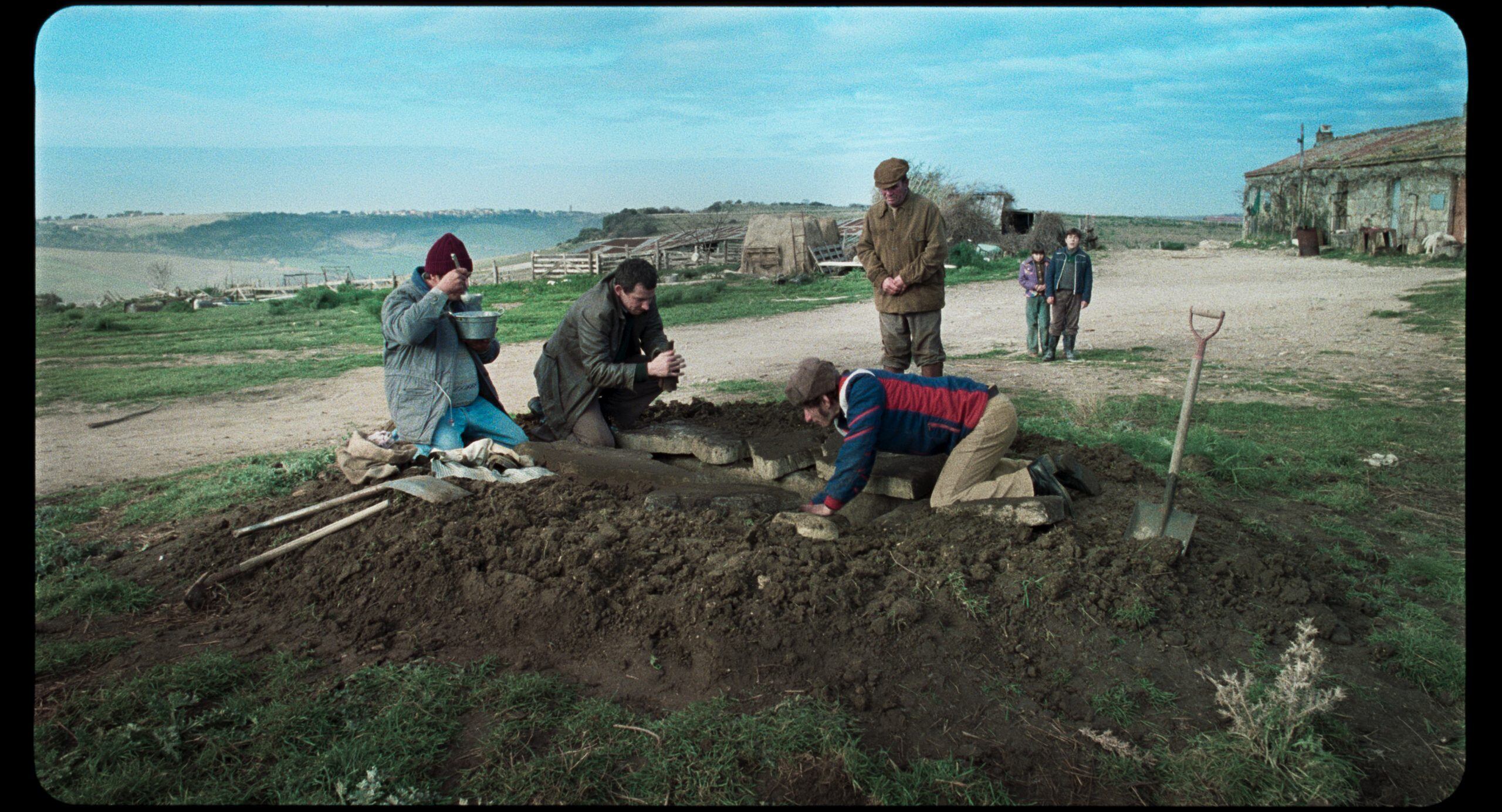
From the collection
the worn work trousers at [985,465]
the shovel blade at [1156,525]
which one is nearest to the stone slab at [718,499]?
the worn work trousers at [985,465]

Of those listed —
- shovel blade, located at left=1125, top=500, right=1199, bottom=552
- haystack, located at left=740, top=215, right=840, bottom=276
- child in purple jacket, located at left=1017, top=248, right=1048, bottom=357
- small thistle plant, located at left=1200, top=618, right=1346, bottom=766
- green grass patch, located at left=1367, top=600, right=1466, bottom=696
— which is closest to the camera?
small thistle plant, located at left=1200, top=618, right=1346, bottom=766

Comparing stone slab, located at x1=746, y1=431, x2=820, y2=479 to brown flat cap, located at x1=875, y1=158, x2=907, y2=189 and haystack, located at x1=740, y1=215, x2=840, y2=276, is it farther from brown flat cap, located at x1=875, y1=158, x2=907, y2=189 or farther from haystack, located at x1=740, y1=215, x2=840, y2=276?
haystack, located at x1=740, y1=215, x2=840, y2=276

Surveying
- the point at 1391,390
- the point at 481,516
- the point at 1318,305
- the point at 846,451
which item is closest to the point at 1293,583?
the point at 846,451

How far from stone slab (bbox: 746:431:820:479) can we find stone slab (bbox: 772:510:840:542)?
0.81 meters

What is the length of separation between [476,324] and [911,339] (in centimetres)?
351

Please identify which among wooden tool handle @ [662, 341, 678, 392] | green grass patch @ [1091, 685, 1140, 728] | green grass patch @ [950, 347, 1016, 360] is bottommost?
green grass patch @ [1091, 685, 1140, 728]

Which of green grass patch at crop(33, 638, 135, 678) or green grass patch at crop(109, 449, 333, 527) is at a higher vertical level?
green grass patch at crop(109, 449, 333, 527)

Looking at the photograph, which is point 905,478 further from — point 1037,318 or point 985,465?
point 1037,318

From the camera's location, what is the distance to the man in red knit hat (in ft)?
17.5

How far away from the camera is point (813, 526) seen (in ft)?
13.7

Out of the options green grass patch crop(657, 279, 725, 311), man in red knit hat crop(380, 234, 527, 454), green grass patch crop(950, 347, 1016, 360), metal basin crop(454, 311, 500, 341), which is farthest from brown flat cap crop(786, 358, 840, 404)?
green grass patch crop(657, 279, 725, 311)

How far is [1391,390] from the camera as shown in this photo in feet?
26.8

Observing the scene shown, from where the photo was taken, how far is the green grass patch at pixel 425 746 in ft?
8.73

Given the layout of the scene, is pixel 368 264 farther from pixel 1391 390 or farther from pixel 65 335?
pixel 1391 390
